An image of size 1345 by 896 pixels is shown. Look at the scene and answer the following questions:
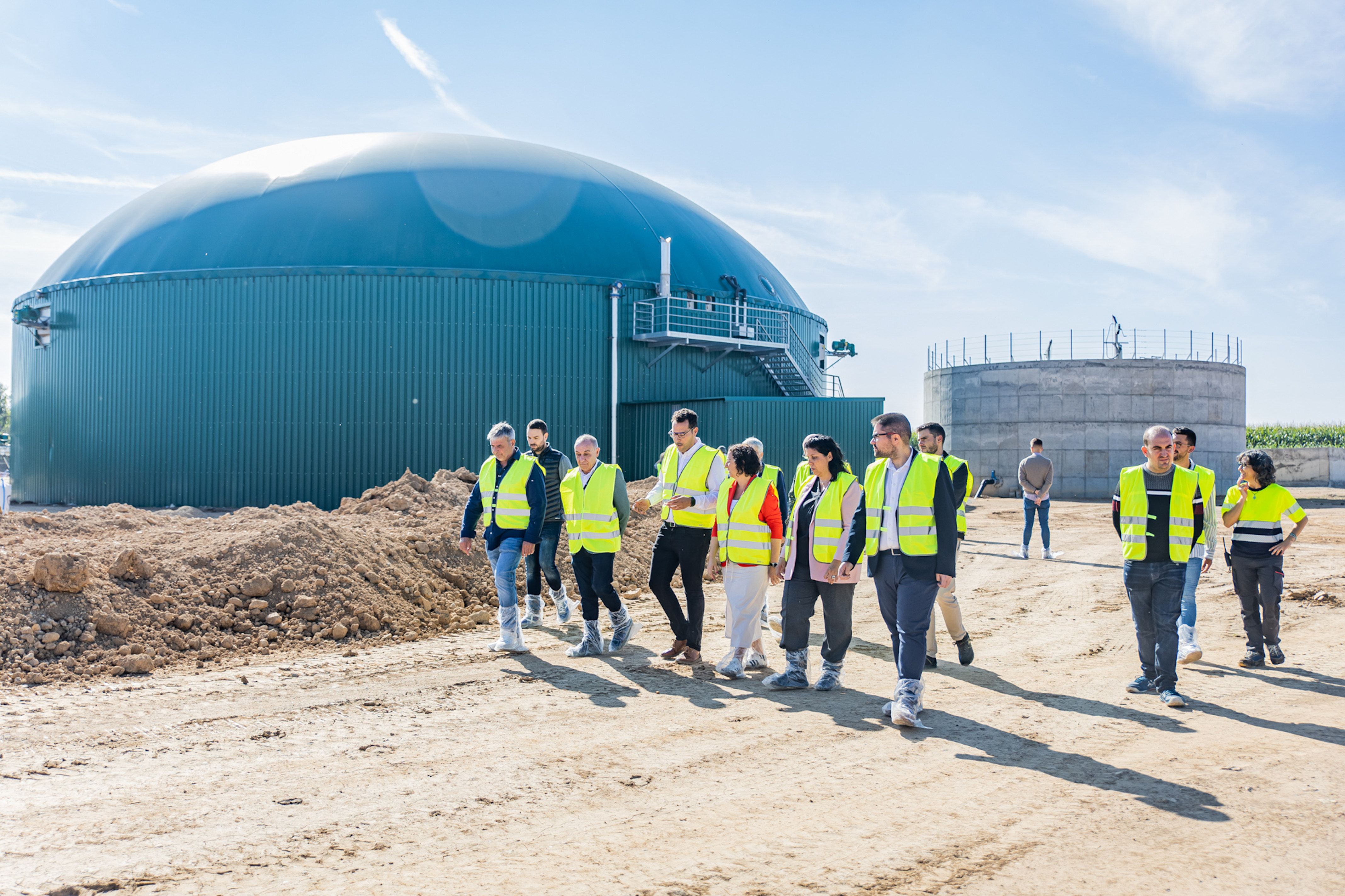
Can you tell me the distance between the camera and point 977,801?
4.70 meters

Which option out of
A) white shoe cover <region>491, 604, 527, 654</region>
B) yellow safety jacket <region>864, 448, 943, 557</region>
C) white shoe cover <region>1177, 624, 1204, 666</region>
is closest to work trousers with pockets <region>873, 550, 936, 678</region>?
yellow safety jacket <region>864, 448, 943, 557</region>

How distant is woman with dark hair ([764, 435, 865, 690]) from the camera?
22.2ft

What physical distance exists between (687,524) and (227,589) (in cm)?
449

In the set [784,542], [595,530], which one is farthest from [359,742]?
[784,542]

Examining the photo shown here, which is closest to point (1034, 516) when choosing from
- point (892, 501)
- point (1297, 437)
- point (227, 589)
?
point (892, 501)

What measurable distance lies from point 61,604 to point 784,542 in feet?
19.6

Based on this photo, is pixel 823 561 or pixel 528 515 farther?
pixel 528 515

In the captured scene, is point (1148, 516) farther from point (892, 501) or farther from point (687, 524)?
point (687, 524)

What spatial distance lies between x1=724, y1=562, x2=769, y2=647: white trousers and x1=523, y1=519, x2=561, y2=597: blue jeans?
241 cm

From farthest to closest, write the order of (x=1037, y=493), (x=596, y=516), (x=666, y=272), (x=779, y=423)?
(x=666, y=272)
(x=779, y=423)
(x=1037, y=493)
(x=596, y=516)

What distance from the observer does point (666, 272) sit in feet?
84.3

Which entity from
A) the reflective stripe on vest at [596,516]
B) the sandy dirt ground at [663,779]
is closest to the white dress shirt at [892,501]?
the sandy dirt ground at [663,779]

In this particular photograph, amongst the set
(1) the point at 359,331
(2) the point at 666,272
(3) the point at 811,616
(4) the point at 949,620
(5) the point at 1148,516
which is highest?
(2) the point at 666,272

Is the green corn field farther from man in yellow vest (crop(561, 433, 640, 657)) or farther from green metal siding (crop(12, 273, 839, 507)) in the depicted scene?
man in yellow vest (crop(561, 433, 640, 657))
